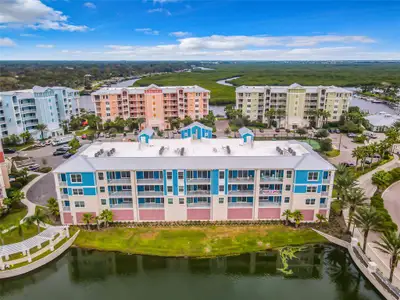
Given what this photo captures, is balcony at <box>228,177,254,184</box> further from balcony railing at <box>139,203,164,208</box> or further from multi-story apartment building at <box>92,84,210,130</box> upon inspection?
multi-story apartment building at <box>92,84,210,130</box>

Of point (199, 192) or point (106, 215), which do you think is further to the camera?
point (199, 192)

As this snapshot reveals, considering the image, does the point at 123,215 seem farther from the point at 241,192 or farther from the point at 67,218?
the point at 241,192

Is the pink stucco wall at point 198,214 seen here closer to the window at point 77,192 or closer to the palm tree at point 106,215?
the palm tree at point 106,215

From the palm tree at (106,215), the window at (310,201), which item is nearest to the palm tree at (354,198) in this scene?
the window at (310,201)

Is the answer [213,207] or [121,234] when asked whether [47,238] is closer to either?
[121,234]

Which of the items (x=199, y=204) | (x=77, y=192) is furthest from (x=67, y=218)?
(x=199, y=204)

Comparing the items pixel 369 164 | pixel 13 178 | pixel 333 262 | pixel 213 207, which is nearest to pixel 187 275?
pixel 213 207

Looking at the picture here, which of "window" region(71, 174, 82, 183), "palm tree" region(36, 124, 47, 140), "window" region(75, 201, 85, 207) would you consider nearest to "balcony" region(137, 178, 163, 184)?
"window" region(71, 174, 82, 183)
